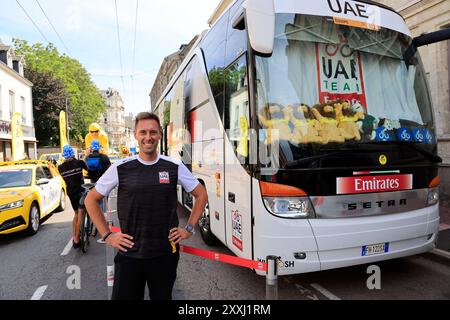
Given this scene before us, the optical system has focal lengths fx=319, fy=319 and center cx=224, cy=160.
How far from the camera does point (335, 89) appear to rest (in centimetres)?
342

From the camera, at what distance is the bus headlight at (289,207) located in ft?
10.4

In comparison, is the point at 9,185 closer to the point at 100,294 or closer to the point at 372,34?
the point at 100,294

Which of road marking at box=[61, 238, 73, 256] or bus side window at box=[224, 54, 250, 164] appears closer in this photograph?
bus side window at box=[224, 54, 250, 164]

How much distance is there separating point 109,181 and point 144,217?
0.37m

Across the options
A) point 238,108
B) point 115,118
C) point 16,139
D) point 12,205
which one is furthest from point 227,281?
point 115,118

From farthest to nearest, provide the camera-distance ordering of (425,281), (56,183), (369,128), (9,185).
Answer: (56,183) < (9,185) < (425,281) < (369,128)

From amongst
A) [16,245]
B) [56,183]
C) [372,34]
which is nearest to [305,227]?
[372,34]

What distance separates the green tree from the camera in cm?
3806

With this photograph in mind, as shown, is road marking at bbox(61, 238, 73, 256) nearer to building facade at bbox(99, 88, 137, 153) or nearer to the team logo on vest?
the team logo on vest

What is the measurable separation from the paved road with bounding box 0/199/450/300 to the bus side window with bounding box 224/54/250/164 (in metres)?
1.65

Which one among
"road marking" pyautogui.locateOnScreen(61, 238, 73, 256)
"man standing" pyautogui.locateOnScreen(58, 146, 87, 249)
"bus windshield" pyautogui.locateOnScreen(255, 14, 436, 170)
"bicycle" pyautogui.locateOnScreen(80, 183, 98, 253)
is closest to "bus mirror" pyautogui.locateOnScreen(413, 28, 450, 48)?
"bus windshield" pyautogui.locateOnScreen(255, 14, 436, 170)

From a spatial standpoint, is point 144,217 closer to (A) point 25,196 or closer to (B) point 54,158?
(A) point 25,196
